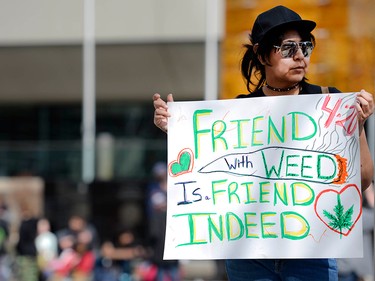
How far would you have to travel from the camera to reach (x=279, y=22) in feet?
12.4

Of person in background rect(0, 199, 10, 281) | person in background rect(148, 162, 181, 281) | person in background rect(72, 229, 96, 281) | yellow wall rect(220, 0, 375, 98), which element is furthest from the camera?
person in background rect(0, 199, 10, 281)

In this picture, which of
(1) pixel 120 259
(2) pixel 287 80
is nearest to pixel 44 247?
(1) pixel 120 259

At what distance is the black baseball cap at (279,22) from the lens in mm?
3771

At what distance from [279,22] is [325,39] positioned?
8.93m

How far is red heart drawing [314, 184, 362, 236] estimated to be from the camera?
3.72 m

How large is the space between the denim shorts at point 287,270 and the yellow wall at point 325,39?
7.90m

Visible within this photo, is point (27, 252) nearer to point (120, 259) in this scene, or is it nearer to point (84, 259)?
point (84, 259)

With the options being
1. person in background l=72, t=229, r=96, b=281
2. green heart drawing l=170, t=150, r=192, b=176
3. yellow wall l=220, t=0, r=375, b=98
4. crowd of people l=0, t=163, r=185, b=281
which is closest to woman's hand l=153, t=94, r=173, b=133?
green heart drawing l=170, t=150, r=192, b=176

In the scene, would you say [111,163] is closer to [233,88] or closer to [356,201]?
[233,88]

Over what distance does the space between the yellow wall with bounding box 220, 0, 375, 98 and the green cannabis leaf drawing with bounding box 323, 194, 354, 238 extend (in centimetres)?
790

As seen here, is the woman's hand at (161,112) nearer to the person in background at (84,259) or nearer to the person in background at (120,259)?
Answer: the person in background at (120,259)

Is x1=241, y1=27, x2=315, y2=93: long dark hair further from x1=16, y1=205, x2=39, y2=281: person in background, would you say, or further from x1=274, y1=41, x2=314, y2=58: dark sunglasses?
x1=16, y1=205, x2=39, y2=281: person in background

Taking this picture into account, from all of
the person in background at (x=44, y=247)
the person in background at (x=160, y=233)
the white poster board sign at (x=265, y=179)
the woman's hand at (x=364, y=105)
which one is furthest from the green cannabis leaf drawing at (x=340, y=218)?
the person in background at (x=44, y=247)

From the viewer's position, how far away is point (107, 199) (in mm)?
14539
